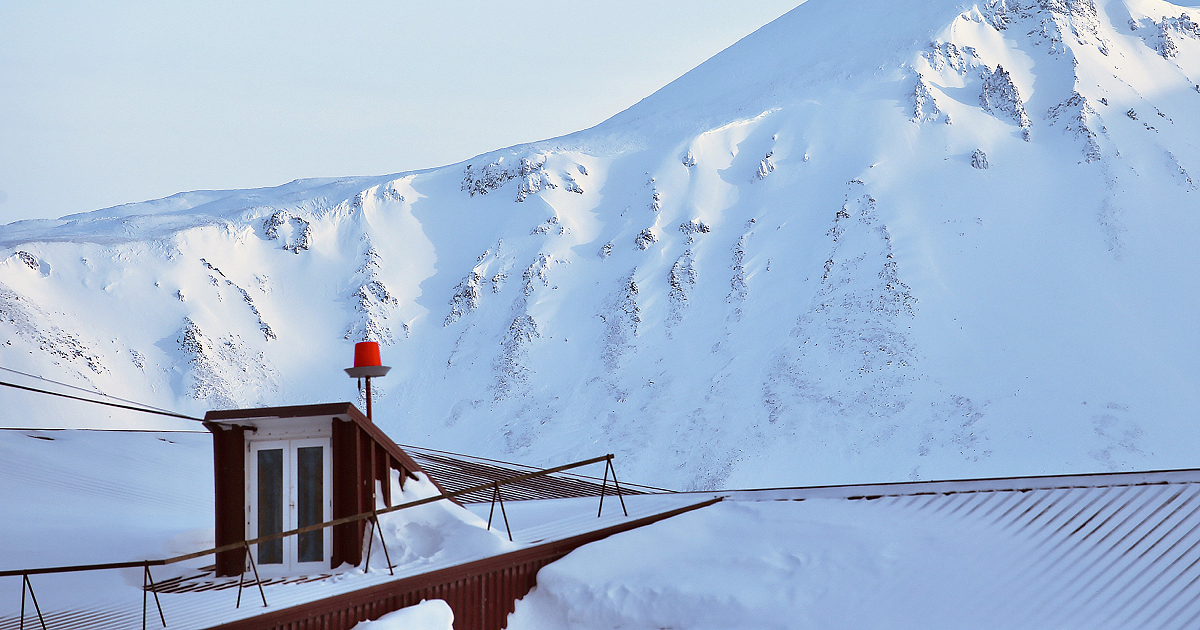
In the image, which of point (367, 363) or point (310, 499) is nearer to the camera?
point (310, 499)

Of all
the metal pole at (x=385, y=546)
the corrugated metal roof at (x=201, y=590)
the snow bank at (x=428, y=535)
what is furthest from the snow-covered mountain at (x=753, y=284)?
the metal pole at (x=385, y=546)

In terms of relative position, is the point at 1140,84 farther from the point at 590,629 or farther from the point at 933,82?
the point at 590,629

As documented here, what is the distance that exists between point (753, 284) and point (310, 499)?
42.7 meters

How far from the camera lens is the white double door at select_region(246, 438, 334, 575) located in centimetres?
1332

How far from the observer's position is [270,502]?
13.5 meters

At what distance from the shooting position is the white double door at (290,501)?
524 inches

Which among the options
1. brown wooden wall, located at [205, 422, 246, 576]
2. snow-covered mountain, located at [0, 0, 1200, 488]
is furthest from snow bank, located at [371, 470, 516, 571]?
snow-covered mountain, located at [0, 0, 1200, 488]

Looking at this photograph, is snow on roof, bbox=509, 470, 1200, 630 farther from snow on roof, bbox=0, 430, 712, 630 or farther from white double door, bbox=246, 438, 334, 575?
white double door, bbox=246, 438, 334, 575

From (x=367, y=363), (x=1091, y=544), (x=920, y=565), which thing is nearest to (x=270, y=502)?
(x=367, y=363)

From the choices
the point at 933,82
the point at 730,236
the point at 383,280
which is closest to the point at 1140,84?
the point at 933,82

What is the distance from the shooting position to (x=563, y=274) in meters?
58.5

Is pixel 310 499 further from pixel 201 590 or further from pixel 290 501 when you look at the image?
pixel 201 590

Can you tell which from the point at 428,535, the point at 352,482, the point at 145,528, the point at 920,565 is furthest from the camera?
the point at 145,528

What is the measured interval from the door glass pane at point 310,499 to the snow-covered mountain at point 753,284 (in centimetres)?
2962
